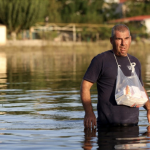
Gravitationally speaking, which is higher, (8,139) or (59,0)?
(59,0)

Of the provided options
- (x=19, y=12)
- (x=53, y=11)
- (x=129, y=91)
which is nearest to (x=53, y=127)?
(x=129, y=91)

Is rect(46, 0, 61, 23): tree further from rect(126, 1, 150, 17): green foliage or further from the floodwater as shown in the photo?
the floodwater

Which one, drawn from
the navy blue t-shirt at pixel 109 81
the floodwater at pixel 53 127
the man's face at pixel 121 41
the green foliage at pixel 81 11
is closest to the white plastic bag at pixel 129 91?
the navy blue t-shirt at pixel 109 81

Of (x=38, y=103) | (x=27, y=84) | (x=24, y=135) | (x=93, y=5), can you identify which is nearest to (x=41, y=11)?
(x=93, y=5)

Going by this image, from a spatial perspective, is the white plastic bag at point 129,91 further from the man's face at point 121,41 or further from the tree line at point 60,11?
the tree line at point 60,11

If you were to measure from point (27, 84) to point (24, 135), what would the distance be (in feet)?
27.4

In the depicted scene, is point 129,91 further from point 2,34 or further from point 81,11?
point 81,11

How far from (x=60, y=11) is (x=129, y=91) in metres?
69.2

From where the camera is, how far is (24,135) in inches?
261

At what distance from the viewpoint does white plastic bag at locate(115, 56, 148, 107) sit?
17.8ft

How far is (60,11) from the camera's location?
2906 inches

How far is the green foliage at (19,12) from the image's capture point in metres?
51.4

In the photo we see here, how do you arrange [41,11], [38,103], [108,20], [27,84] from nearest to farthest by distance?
[38,103] → [27,84] → [41,11] → [108,20]

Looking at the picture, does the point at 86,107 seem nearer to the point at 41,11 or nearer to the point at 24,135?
the point at 24,135
